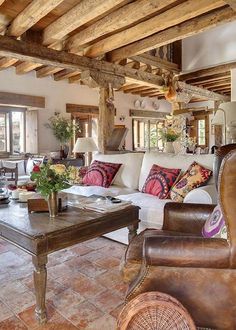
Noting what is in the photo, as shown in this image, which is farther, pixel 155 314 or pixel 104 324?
pixel 104 324

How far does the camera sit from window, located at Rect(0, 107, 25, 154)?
665 cm

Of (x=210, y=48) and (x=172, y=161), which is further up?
(x=210, y=48)

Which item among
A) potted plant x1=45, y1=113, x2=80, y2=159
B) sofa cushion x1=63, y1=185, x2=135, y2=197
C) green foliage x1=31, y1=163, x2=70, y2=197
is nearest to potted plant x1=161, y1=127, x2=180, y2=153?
sofa cushion x1=63, y1=185, x2=135, y2=197

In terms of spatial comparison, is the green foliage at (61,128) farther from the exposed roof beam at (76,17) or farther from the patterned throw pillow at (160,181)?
the patterned throw pillow at (160,181)

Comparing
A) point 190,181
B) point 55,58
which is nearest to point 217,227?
point 190,181

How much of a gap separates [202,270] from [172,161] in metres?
2.02

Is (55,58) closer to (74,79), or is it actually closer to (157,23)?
(157,23)

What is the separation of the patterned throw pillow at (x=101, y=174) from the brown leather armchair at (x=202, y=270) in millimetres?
2313

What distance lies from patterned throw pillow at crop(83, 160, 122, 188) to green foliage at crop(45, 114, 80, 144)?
3.32 metres

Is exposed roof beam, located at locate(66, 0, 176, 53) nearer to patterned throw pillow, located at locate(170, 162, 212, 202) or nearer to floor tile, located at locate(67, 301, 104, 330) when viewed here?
patterned throw pillow, located at locate(170, 162, 212, 202)

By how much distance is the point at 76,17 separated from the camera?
11.4 feet

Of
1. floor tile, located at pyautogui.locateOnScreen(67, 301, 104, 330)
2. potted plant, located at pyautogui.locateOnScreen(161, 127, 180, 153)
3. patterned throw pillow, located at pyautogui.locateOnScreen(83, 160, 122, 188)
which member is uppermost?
potted plant, located at pyautogui.locateOnScreen(161, 127, 180, 153)

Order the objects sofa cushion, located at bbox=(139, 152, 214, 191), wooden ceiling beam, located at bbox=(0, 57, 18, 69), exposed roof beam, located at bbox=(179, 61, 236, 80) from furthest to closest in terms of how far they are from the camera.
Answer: exposed roof beam, located at bbox=(179, 61, 236, 80) < wooden ceiling beam, located at bbox=(0, 57, 18, 69) < sofa cushion, located at bbox=(139, 152, 214, 191)

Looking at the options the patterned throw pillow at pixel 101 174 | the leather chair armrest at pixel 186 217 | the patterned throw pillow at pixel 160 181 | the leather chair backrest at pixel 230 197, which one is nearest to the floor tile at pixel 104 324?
the leather chair armrest at pixel 186 217
